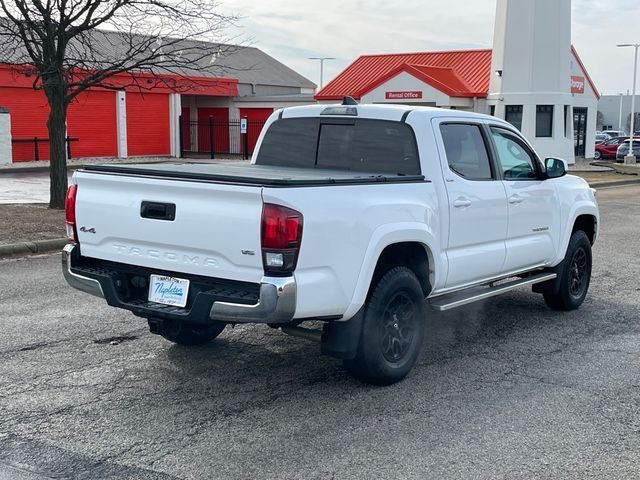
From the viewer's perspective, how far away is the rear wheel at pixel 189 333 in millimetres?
6395

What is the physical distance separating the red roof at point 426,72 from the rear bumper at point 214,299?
32.6 m

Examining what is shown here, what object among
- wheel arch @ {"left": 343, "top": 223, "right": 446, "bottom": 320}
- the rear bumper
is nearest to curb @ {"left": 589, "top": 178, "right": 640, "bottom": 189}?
wheel arch @ {"left": 343, "top": 223, "right": 446, "bottom": 320}

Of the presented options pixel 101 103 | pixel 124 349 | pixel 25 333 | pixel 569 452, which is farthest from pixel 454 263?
pixel 101 103

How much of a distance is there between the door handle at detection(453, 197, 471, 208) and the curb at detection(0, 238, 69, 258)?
7.46 m

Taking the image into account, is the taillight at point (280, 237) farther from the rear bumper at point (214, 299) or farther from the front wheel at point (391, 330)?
the front wheel at point (391, 330)

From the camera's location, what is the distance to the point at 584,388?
18.9 feet

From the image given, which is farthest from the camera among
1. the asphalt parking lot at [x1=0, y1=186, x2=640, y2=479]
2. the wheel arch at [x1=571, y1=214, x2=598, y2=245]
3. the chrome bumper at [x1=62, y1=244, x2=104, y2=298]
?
the wheel arch at [x1=571, y1=214, x2=598, y2=245]

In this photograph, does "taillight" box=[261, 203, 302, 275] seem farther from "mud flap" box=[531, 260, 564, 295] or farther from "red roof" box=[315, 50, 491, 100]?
"red roof" box=[315, 50, 491, 100]

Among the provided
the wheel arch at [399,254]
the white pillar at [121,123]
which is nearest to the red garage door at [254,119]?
the white pillar at [121,123]

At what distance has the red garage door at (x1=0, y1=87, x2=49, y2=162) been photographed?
33.4 metres

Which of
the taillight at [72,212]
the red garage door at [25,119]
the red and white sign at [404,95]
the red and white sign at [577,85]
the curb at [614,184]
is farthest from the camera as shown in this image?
the red and white sign at [577,85]

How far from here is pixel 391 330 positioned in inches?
227

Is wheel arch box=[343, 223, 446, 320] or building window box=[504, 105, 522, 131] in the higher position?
building window box=[504, 105, 522, 131]

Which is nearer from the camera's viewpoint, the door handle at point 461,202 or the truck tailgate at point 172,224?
the truck tailgate at point 172,224
